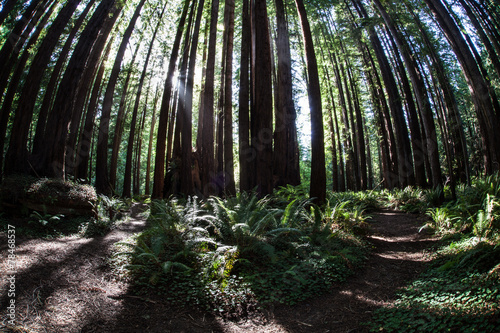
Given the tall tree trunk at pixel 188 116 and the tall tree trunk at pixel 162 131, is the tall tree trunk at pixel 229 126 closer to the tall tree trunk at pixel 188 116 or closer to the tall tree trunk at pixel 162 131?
the tall tree trunk at pixel 188 116

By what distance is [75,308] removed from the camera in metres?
2.50

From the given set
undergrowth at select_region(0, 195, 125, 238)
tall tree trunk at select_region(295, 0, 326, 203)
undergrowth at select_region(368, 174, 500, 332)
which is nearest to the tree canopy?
tall tree trunk at select_region(295, 0, 326, 203)

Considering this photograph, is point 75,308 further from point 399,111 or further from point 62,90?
point 399,111

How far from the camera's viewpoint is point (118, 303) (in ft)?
9.05

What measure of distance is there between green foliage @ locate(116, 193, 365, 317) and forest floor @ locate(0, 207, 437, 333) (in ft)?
0.57

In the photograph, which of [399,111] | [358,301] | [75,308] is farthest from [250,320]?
[399,111]

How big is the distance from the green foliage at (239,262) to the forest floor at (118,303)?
0.57ft

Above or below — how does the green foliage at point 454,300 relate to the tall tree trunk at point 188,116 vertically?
below

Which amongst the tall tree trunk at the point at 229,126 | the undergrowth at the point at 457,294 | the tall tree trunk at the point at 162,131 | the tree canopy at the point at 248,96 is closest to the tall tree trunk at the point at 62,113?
the tree canopy at the point at 248,96

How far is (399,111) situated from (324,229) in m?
8.77

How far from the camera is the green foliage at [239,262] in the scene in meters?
3.04

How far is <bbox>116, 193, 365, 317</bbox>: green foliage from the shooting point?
9.96 feet

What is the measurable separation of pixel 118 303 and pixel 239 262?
161 centimetres

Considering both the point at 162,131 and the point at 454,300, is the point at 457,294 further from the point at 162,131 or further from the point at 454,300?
the point at 162,131
